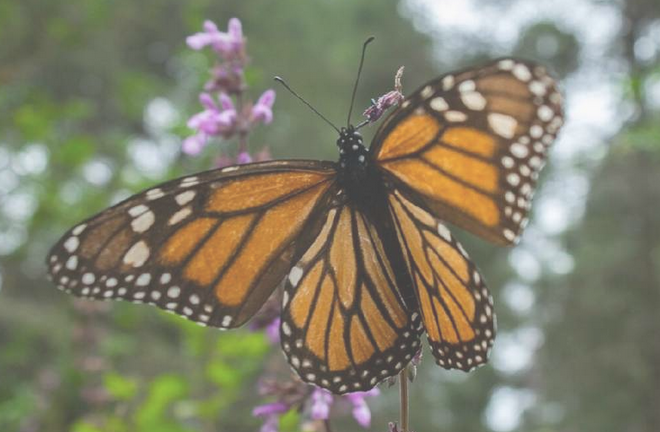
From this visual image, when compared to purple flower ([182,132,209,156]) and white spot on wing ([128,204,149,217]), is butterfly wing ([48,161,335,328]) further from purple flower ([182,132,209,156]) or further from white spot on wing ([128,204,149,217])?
purple flower ([182,132,209,156])

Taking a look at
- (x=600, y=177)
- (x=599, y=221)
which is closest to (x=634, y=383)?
(x=599, y=221)

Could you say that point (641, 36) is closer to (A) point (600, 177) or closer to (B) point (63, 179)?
(A) point (600, 177)

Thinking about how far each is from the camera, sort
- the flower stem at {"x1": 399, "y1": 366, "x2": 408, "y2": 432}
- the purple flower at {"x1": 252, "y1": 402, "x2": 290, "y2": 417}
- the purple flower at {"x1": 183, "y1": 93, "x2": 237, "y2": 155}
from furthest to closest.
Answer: the purple flower at {"x1": 183, "y1": 93, "x2": 237, "y2": 155}
the purple flower at {"x1": 252, "y1": 402, "x2": 290, "y2": 417}
the flower stem at {"x1": 399, "y1": 366, "x2": 408, "y2": 432}

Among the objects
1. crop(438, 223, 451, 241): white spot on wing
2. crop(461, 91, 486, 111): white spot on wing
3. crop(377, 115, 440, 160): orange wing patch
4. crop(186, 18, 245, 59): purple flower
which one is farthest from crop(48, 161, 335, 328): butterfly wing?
crop(186, 18, 245, 59): purple flower

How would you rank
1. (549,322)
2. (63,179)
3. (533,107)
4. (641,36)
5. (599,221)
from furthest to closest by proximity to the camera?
1. (549,322)
2. (599,221)
3. (641,36)
4. (63,179)
5. (533,107)

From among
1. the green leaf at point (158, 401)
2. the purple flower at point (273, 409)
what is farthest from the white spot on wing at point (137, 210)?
the green leaf at point (158, 401)

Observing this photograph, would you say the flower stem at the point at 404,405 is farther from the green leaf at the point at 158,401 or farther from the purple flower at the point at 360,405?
the green leaf at the point at 158,401
